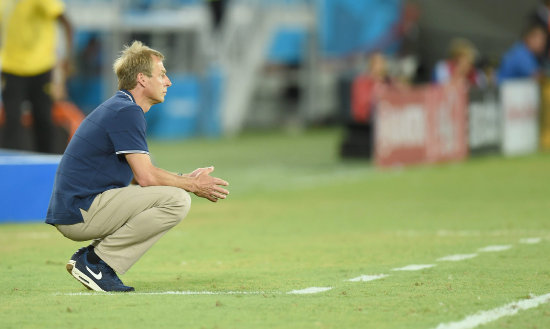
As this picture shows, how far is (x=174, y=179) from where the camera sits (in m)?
7.87

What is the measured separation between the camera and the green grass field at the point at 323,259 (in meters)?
6.93

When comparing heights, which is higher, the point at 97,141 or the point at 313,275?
the point at 97,141

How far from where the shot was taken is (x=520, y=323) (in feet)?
21.7

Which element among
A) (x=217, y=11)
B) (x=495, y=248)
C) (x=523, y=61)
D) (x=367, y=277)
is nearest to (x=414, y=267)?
(x=367, y=277)

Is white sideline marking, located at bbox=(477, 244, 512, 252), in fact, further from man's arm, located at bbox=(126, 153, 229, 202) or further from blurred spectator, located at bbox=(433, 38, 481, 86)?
blurred spectator, located at bbox=(433, 38, 481, 86)

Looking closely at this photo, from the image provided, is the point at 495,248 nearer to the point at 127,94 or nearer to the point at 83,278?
the point at 127,94

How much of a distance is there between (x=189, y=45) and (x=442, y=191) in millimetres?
14050

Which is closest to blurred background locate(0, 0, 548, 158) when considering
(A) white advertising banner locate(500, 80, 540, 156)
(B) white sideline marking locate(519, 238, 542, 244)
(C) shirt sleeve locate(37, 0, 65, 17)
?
(A) white advertising banner locate(500, 80, 540, 156)

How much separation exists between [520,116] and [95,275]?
16103 millimetres

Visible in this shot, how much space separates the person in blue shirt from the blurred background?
656 inches

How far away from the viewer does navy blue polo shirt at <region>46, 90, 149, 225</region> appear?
7734 millimetres

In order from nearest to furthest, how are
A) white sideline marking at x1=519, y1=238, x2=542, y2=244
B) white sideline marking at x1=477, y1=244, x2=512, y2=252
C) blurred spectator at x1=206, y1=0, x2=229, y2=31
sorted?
1. white sideline marking at x1=477, y1=244, x2=512, y2=252
2. white sideline marking at x1=519, y1=238, x2=542, y2=244
3. blurred spectator at x1=206, y1=0, x2=229, y2=31

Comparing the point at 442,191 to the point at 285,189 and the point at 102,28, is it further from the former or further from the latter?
the point at 102,28

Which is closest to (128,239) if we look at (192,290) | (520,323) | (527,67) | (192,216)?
(192,290)
